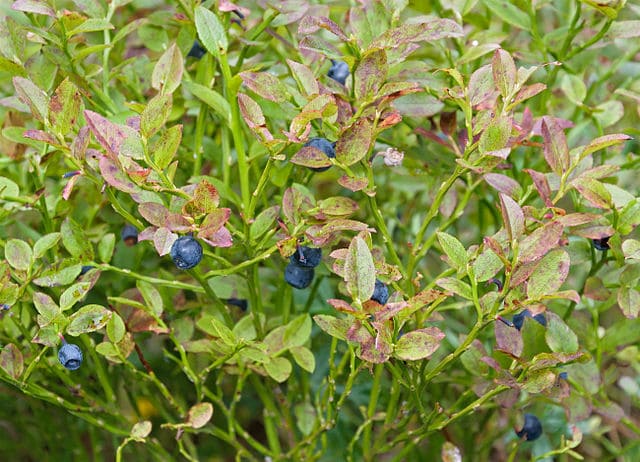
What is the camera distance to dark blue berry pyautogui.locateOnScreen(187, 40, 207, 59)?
132cm

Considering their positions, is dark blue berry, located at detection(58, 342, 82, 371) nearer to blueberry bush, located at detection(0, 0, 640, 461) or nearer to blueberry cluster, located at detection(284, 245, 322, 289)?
blueberry bush, located at detection(0, 0, 640, 461)

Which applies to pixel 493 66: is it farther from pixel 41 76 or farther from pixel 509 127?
pixel 41 76

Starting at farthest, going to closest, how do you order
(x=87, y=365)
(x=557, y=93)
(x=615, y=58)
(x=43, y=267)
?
(x=557, y=93), (x=615, y=58), (x=87, y=365), (x=43, y=267)

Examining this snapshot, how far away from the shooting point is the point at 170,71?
111 cm

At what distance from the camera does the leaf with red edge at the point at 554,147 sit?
1052mm

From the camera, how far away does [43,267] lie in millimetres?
1252

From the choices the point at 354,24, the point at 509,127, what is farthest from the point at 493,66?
the point at 354,24

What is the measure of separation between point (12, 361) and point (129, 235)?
290 millimetres

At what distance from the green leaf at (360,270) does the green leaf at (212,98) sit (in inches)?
13.3

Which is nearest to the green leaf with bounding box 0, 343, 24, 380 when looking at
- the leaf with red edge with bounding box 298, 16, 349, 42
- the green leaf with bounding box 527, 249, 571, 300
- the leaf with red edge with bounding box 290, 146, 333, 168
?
the leaf with red edge with bounding box 290, 146, 333, 168

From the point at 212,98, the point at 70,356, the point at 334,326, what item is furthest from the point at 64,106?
the point at 334,326

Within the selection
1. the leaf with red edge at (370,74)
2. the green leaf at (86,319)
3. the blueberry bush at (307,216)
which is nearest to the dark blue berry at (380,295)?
the blueberry bush at (307,216)

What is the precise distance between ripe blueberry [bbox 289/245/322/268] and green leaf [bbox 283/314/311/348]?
0.55 feet

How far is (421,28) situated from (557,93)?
91 centimetres
